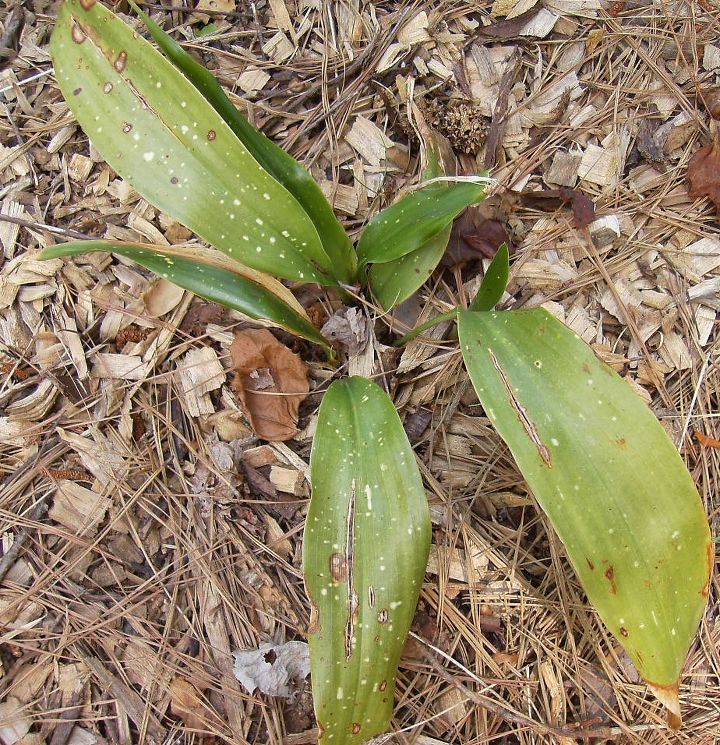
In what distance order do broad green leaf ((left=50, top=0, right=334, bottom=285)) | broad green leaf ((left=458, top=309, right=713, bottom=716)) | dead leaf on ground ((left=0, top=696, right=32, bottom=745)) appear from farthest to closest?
dead leaf on ground ((left=0, top=696, right=32, bottom=745))
broad green leaf ((left=50, top=0, right=334, bottom=285))
broad green leaf ((left=458, top=309, right=713, bottom=716))

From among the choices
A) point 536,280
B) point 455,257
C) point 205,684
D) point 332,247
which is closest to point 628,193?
point 536,280

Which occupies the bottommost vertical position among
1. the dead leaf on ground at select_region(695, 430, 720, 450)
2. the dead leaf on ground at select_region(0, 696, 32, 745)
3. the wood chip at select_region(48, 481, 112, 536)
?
the dead leaf on ground at select_region(695, 430, 720, 450)

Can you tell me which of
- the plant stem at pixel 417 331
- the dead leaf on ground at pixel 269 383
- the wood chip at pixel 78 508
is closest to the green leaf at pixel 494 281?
the plant stem at pixel 417 331

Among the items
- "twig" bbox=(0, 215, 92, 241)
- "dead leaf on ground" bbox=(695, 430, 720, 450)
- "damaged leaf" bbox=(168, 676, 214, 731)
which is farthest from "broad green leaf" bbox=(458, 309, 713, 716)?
"twig" bbox=(0, 215, 92, 241)

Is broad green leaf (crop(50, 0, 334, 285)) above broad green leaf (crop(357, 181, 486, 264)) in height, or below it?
above

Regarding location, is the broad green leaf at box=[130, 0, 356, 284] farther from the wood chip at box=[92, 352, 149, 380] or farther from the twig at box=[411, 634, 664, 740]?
the twig at box=[411, 634, 664, 740]

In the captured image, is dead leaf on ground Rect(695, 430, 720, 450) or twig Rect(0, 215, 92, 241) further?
twig Rect(0, 215, 92, 241)

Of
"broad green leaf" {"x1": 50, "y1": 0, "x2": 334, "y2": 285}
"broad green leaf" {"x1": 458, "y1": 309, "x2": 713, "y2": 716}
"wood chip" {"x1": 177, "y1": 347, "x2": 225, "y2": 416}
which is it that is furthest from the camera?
"wood chip" {"x1": 177, "y1": 347, "x2": 225, "y2": 416}
